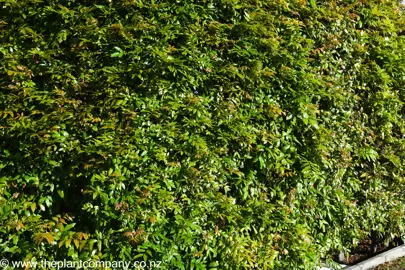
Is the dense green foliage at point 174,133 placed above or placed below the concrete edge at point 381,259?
above

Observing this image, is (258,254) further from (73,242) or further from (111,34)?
(111,34)

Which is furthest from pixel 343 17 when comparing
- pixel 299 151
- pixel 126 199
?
pixel 126 199

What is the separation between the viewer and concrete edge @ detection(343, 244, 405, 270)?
4957 millimetres

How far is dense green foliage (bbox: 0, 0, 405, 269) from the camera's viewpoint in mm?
3264

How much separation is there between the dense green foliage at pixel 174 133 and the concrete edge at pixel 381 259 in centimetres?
66

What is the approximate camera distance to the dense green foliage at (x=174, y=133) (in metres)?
3.26

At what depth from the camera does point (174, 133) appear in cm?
347

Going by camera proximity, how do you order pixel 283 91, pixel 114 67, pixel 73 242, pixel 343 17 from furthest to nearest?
1. pixel 343 17
2. pixel 283 91
3. pixel 114 67
4. pixel 73 242

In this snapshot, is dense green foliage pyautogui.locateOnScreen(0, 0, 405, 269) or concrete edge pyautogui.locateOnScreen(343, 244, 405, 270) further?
concrete edge pyautogui.locateOnScreen(343, 244, 405, 270)

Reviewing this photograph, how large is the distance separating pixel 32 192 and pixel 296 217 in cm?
216

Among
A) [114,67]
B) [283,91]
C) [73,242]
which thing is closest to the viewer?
[73,242]

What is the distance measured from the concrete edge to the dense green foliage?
656 millimetres

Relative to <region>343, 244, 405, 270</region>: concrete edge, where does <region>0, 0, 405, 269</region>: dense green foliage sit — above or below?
above

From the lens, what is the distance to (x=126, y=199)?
3.27 metres
